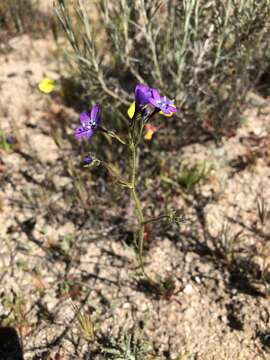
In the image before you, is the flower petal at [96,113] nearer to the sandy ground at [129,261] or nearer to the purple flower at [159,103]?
the purple flower at [159,103]

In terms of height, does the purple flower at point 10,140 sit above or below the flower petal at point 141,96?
above

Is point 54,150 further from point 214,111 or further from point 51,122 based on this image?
point 214,111

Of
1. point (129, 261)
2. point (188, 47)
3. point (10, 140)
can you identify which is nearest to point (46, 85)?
point (10, 140)

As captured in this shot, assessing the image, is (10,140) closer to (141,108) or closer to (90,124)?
(90,124)

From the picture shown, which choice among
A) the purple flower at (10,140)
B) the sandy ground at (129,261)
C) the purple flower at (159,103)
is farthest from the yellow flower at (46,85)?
the purple flower at (159,103)

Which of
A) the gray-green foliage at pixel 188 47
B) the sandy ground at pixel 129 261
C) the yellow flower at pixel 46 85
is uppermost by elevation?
the yellow flower at pixel 46 85

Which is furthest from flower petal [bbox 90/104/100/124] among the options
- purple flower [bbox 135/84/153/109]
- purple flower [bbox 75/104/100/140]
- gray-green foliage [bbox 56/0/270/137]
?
gray-green foliage [bbox 56/0/270/137]
